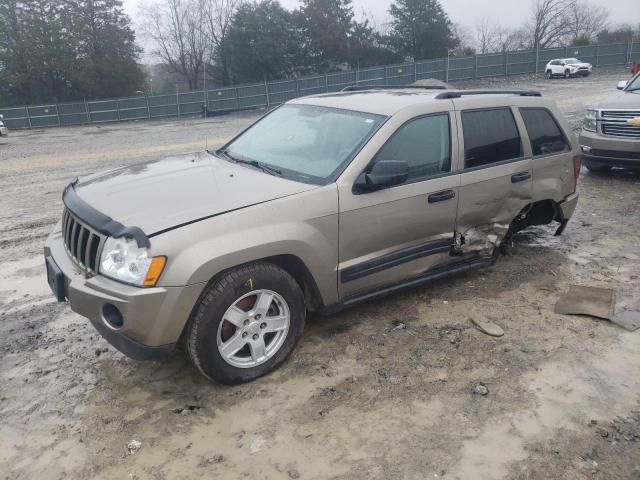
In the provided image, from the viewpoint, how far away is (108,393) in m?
3.52

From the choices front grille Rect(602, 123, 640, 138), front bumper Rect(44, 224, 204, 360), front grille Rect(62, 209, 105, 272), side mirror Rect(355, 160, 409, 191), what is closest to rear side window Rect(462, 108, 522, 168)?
side mirror Rect(355, 160, 409, 191)

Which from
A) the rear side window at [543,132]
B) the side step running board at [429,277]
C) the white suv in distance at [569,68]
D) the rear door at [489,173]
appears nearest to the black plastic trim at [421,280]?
the side step running board at [429,277]

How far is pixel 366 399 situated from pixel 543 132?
3.28m

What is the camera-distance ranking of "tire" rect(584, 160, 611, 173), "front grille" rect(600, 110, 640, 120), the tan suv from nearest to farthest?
the tan suv, "front grille" rect(600, 110, 640, 120), "tire" rect(584, 160, 611, 173)

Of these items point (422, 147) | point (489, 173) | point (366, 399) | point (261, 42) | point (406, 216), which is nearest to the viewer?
point (366, 399)

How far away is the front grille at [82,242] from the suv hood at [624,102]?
27.0 ft

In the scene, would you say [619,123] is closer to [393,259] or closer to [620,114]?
[620,114]

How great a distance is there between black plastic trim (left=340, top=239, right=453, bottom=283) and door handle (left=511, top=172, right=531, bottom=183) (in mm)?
909

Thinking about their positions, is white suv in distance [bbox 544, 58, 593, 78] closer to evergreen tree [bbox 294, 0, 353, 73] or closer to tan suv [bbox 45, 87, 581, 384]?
evergreen tree [bbox 294, 0, 353, 73]

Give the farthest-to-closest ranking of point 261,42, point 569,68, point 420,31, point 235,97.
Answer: point 420,31 < point 261,42 < point 569,68 < point 235,97

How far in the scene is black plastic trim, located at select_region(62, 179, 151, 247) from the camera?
3.07 metres

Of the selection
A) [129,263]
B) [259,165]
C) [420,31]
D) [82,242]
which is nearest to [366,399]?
[129,263]

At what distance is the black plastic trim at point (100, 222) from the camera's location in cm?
307

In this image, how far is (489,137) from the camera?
4746 mm
